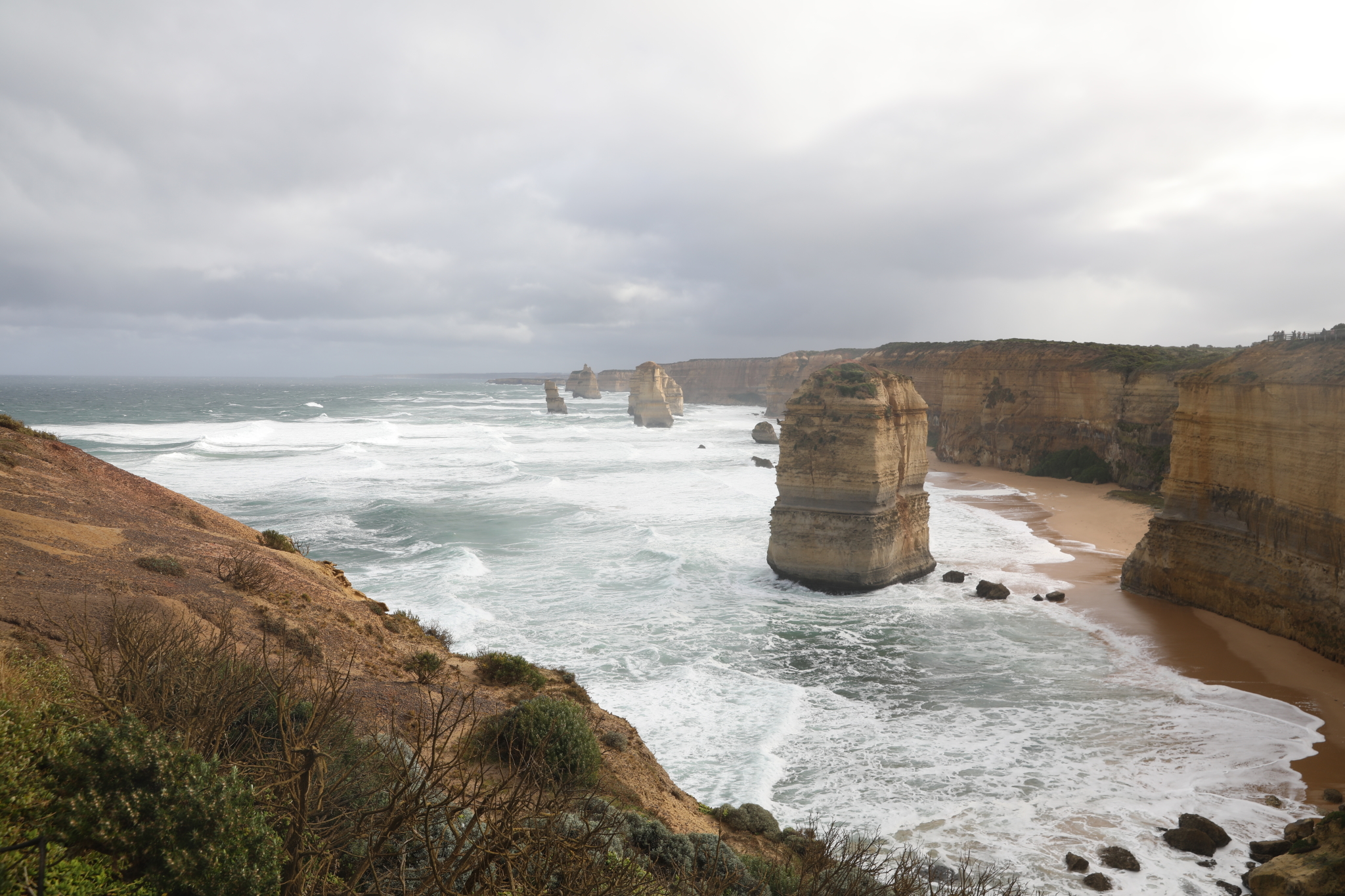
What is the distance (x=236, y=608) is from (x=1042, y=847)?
12147 mm

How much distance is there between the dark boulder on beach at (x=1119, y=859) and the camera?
920 centimetres

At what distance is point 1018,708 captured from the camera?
13938 mm

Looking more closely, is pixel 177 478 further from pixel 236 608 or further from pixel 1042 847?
pixel 1042 847

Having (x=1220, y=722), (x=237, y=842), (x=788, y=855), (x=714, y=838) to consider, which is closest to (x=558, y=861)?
(x=237, y=842)

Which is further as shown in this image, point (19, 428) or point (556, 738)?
point (19, 428)

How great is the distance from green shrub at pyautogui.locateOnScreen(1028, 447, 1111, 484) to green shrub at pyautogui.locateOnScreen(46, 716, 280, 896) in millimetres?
44682

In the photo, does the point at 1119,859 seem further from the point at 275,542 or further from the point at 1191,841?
the point at 275,542

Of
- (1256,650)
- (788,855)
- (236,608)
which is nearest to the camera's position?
(788,855)

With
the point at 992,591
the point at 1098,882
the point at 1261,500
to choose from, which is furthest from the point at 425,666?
the point at 1261,500

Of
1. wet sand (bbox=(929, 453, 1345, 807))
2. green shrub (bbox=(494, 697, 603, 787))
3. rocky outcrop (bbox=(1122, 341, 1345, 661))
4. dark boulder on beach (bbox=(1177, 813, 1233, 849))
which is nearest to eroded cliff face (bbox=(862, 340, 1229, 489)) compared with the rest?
wet sand (bbox=(929, 453, 1345, 807))

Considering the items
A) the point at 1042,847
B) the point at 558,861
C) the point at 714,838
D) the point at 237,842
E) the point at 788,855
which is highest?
the point at 237,842

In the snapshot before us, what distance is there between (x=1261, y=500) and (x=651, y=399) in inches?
2578

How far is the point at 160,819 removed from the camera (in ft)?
14.9

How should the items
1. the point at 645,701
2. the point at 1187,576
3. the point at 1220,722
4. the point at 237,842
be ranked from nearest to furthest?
the point at 237,842, the point at 1220,722, the point at 645,701, the point at 1187,576
